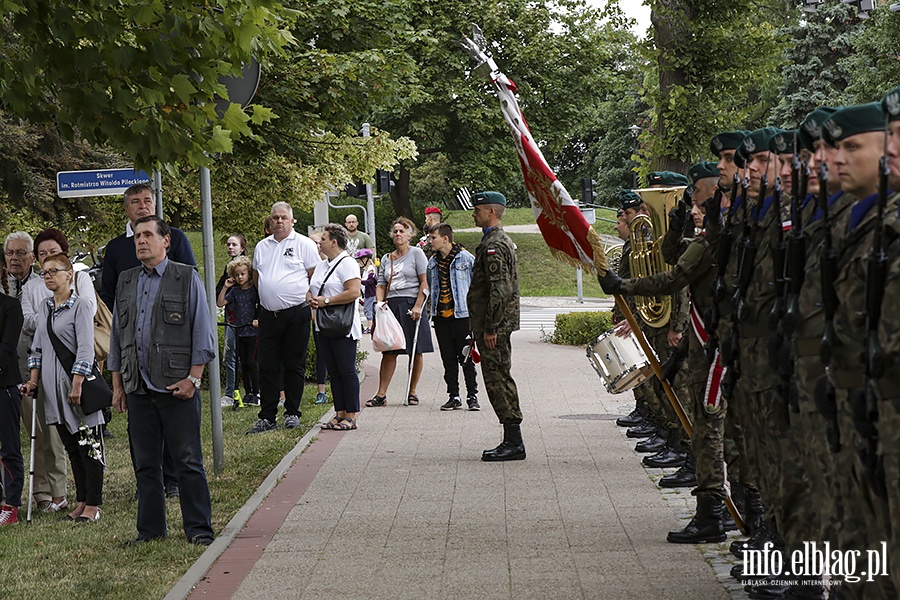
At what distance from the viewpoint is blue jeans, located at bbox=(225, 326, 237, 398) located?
15.5 metres

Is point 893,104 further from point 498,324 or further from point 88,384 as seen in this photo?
point 498,324

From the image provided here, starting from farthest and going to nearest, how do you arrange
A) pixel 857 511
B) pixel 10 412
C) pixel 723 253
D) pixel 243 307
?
pixel 243 307 < pixel 10 412 < pixel 723 253 < pixel 857 511

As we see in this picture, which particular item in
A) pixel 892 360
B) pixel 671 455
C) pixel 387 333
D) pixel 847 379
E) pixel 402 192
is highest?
pixel 402 192

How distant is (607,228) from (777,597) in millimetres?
55034

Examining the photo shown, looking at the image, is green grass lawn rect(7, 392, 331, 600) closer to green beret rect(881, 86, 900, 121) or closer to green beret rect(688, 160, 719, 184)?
green beret rect(688, 160, 719, 184)

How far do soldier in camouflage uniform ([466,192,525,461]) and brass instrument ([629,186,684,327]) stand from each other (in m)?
1.10

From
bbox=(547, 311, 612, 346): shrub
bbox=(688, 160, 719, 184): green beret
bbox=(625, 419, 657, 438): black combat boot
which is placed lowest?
bbox=(547, 311, 612, 346): shrub

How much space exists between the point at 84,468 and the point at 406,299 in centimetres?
699

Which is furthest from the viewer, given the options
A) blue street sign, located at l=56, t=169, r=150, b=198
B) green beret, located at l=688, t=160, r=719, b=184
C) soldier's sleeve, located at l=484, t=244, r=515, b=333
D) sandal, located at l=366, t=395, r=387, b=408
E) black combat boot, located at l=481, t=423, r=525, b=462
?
sandal, located at l=366, t=395, r=387, b=408

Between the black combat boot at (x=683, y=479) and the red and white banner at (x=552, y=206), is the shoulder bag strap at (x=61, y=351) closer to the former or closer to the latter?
the red and white banner at (x=552, y=206)

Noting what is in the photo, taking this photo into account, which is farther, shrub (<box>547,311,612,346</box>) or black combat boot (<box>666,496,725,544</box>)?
shrub (<box>547,311,612,346</box>)

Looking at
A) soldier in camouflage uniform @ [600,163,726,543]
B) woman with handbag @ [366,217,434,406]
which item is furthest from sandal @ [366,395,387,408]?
soldier in camouflage uniform @ [600,163,726,543]

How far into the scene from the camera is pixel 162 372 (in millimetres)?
7867

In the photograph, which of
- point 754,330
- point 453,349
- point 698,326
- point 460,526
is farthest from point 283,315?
point 754,330
